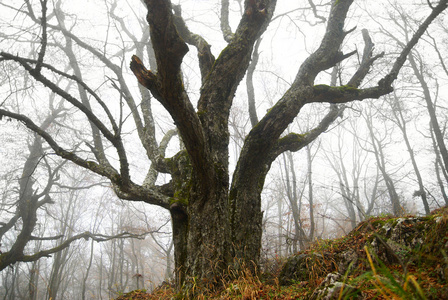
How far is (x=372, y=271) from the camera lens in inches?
41.8

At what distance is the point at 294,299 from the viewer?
1878 millimetres

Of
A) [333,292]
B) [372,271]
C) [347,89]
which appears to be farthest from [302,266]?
[347,89]

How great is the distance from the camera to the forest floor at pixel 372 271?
117cm

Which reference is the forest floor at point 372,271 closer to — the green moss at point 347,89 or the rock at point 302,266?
the rock at point 302,266

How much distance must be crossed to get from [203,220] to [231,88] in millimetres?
1974

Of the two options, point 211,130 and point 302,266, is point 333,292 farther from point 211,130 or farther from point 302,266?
point 211,130

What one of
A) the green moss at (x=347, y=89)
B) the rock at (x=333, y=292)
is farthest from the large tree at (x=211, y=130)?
the rock at (x=333, y=292)

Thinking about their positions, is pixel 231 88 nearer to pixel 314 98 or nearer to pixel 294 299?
pixel 314 98

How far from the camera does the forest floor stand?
46.2 inches

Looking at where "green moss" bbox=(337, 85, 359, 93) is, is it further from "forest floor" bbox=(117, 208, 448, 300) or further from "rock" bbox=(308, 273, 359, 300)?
"rock" bbox=(308, 273, 359, 300)

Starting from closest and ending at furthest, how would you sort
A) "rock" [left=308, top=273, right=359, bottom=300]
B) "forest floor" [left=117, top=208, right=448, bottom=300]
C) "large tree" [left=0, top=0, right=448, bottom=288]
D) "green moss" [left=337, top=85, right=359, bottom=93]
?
1. "forest floor" [left=117, top=208, right=448, bottom=300]
2. "rock" [left=308, top=273, right=359, bottom=300]
3. "large tree" [left=0, top=0, right=448, bottom=288]
4. "green moss" [left=337, top=85, right=359, bottom=93]

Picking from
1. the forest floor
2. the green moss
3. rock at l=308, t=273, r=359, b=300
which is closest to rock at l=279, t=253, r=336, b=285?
the forest floor

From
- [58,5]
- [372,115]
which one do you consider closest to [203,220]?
[58,5]

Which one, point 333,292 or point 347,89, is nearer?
point 333,292
